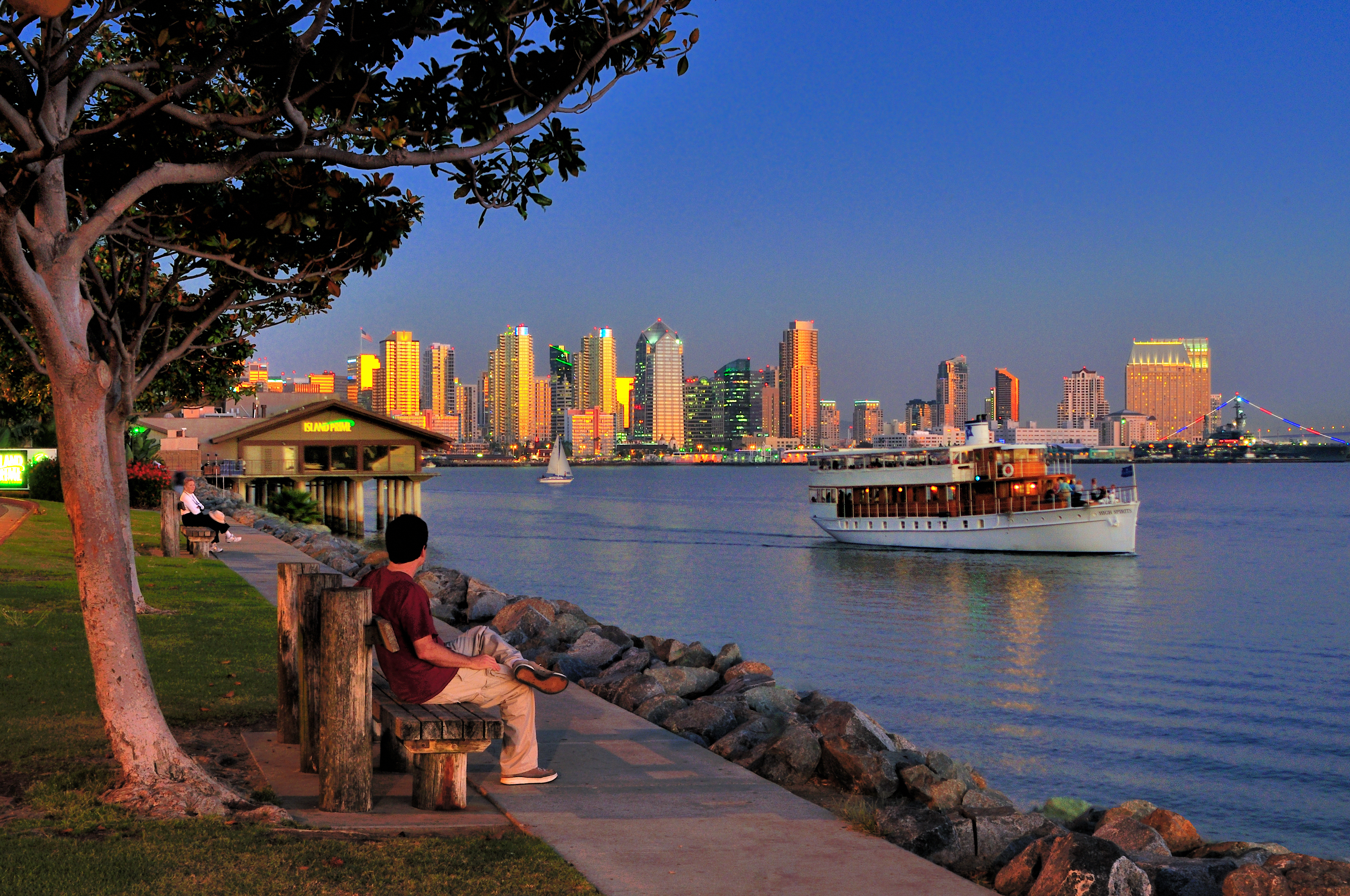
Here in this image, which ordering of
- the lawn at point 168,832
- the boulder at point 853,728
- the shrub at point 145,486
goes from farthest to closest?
the shrub at point 145,486 < the boulder at point 853,728 < the lawn at point 168,832

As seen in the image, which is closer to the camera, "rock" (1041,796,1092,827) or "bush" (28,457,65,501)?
"rock" (1041,796,1092,827)

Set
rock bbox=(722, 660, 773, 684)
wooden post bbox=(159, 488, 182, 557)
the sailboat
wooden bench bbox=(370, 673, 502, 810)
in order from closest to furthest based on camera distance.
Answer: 1. wooden bench bbox=(370, 673, 502, 810)
2. rock bbox=(722, 660, 773, 684)
3. wooden post bbox=(159, 488, 182, 557)
4. the sailboat

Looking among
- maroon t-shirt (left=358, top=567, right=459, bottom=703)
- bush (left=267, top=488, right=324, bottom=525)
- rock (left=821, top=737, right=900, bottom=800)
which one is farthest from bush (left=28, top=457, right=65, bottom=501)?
rock (left=821, top=737, right=900, bottom=800)

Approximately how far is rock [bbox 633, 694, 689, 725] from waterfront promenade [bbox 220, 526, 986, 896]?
1.51 m

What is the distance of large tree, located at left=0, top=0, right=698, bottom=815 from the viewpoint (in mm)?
6484

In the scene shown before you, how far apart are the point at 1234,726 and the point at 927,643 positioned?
10529 millimetres

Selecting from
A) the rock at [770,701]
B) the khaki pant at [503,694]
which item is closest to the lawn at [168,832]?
the khaki pant at [503,694]

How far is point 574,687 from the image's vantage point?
37.3 feet

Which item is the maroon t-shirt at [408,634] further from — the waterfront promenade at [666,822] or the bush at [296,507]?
the bush at [296,507]

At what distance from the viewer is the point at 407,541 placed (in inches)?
264

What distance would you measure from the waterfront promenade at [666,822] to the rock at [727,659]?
19.1 feet

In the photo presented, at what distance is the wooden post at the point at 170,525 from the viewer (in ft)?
74.0

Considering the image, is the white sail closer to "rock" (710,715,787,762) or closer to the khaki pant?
"rock" (710,715,787,762)

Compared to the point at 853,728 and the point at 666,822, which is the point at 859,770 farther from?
the point at 666,822
